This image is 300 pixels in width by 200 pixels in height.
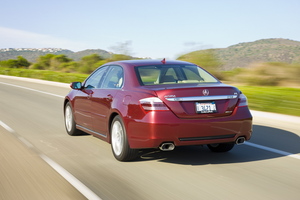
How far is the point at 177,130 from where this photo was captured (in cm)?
629

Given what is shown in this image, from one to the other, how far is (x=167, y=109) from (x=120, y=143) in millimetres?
1102

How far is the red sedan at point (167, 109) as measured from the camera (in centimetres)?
632

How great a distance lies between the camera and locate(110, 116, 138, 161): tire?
269 inches

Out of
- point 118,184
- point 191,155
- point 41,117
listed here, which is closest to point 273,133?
point 191,155

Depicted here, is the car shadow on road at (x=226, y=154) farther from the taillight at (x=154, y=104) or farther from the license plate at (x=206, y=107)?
the taillight at (x=154, y=104)

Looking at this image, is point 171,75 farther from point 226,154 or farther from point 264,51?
point 264,51

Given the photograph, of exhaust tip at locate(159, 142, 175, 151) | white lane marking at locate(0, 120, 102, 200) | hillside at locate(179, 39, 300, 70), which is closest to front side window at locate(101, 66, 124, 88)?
exhaust tip at locate(159, 142, 175, 151)

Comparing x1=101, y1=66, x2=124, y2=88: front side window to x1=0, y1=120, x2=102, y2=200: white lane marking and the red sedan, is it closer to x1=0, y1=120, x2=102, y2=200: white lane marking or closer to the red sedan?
the red sedan

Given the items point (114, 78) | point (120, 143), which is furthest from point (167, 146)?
point (114, 78)

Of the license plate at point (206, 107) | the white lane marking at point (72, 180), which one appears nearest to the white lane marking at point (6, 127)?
the white lane marking at point (72, 180)

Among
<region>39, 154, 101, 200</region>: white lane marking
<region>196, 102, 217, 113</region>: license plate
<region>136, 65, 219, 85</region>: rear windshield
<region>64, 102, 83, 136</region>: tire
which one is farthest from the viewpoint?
<region>64, 102, 83, 136</region>: tire

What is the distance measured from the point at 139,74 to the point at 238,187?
2.44 meters

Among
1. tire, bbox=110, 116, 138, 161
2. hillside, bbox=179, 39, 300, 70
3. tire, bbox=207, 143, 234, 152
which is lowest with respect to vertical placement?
hillside, bbox=179, 39, 300, 70

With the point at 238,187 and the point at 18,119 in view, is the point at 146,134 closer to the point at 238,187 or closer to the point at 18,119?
the point at 238,187
